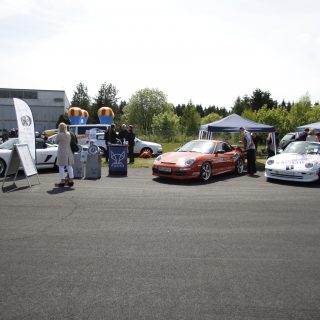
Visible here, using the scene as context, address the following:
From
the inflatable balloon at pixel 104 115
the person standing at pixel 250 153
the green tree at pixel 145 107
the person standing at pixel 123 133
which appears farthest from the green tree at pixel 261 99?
the person standing at pixel 250 153

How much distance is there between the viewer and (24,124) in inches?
440

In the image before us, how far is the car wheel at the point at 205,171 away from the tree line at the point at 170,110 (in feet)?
71.7

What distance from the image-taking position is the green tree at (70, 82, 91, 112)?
4891 centimetres

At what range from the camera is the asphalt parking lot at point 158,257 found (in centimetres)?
324

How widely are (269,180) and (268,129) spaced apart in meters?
5.18

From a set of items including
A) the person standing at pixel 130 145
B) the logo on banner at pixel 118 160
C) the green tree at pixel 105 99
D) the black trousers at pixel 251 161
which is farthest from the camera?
the green tree at pixel 105 99

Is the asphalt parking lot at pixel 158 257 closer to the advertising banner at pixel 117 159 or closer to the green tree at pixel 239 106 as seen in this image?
the advertising banner at pixel 117 159

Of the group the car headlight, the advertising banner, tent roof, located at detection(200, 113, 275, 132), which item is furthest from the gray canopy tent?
the car headlight

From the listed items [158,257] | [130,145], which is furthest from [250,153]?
[158,257]

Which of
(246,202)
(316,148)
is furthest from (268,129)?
(246,202)

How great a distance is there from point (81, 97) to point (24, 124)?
131 ft

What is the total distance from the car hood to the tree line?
71.8 ft

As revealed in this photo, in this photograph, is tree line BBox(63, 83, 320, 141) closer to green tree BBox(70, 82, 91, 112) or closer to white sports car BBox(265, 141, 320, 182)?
green tree BBox(70, 82, 91, 112)

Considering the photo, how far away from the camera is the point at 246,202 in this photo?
8.02 meters
